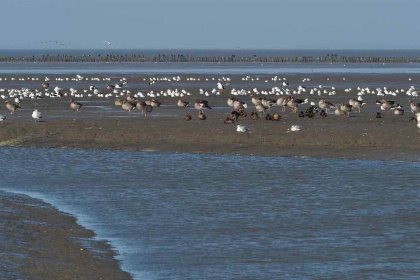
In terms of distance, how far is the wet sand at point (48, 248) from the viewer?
12.3 meters

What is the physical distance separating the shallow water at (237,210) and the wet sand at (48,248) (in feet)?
1.23

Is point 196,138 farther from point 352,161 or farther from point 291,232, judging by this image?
point 291,232

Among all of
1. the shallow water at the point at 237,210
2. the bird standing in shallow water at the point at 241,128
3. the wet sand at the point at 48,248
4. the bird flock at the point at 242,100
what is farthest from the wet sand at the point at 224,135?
the wet sand at the point at 48,248

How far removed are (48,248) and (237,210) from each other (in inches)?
197

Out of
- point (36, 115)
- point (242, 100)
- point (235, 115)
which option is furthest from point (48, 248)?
point (242, 100)

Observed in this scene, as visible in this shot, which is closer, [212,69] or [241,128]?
[241,128]

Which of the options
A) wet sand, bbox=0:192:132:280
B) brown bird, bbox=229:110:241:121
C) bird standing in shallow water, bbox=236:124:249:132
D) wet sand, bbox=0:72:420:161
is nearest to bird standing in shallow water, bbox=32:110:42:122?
wet sand, bbox=0:72:420:161

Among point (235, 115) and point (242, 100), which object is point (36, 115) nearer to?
point (235, 115)

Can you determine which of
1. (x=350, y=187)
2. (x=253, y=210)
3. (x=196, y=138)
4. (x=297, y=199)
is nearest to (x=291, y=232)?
(x=253, y=210)

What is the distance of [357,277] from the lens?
491 inches

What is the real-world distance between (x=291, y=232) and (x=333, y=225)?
0.97 metres

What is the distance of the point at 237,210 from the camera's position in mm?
17828

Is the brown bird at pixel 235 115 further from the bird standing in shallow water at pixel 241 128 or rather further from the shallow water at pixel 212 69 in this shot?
the shallow water at pixel 212 69

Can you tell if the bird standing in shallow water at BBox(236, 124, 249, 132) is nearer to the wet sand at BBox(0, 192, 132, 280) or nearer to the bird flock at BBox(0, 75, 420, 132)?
the bird flock at BBox(0, 75, 420, 132)
